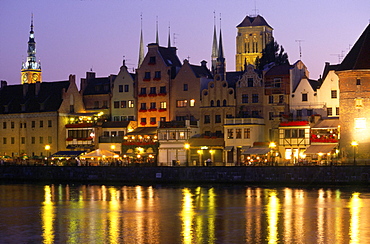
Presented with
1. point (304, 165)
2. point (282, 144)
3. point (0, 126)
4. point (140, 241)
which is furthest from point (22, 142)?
point (140, 241)

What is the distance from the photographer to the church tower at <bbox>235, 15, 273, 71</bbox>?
176m

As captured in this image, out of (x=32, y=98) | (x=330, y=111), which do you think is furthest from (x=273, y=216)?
(x=32, y=98)

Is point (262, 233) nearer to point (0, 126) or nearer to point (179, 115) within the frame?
point (179, 115)

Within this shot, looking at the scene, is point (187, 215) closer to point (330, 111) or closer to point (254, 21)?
point (330, 111)

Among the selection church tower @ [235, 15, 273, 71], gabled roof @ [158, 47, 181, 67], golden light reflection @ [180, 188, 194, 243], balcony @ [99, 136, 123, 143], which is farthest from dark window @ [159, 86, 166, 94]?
church tower @ [235, 15, 273, 71]

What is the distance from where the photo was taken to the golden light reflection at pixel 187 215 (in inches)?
1970

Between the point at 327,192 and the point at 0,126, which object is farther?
the point at 0,126

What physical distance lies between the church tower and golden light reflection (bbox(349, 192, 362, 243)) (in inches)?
4144

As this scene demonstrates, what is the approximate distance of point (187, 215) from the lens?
198ft

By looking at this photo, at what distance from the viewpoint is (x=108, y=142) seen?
107 metres

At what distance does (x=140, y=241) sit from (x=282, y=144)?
49326 millimetres

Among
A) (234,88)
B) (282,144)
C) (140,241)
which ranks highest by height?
(234,88)

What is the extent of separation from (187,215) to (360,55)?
3659 cm

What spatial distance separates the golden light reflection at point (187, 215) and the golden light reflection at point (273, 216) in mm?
5039
